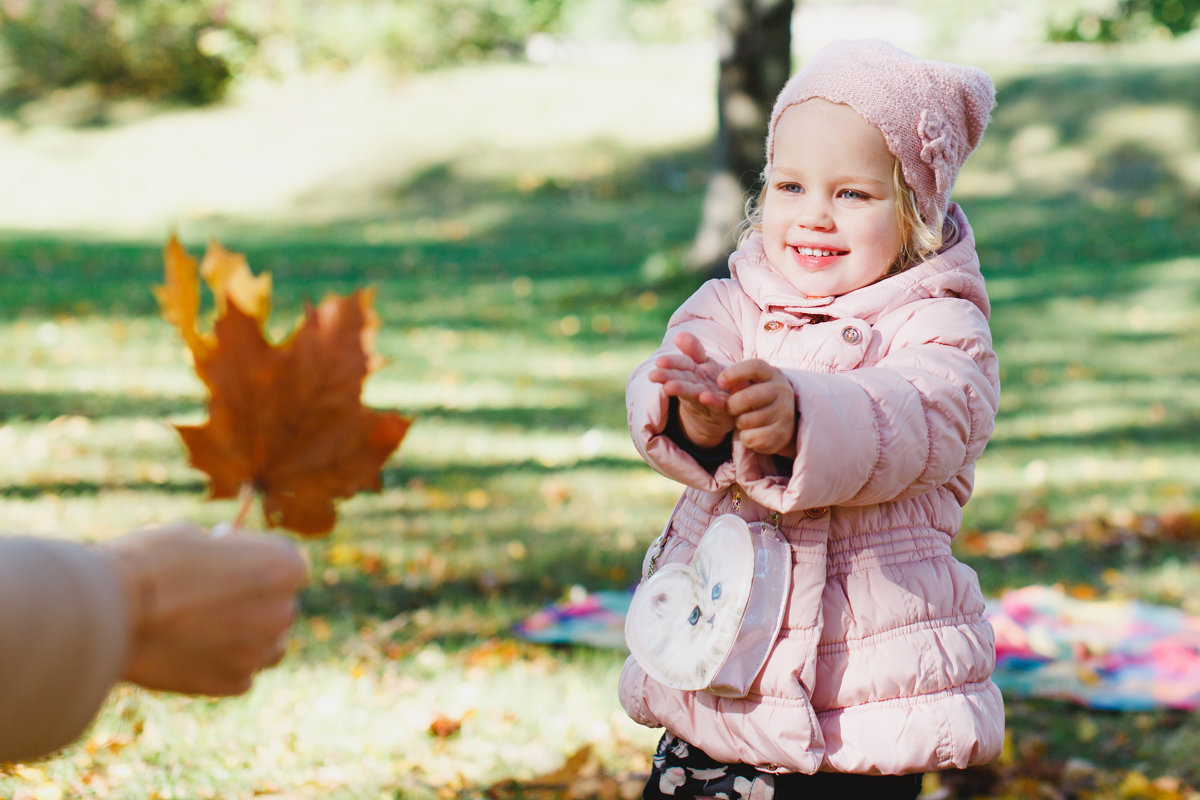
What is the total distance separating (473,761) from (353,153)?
15.5 metres

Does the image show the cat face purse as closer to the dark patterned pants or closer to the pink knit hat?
the dark patterned pants

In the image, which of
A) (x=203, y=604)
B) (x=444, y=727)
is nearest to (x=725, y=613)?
(x=203, y=604)

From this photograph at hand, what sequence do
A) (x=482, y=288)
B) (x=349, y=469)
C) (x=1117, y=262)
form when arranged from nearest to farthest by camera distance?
(x=349, y=469), (x=482, y=288), (x=1117, y=262)

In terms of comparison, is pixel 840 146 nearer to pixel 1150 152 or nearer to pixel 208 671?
pixel 208 671

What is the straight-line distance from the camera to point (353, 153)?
17359 millimetres

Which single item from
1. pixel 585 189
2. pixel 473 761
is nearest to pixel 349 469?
pixel 473 761

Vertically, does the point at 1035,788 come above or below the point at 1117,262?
above

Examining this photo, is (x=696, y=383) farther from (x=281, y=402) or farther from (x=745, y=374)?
(x=281, y=402)

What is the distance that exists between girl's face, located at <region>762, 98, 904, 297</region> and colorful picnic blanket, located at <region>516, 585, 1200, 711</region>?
2136mm

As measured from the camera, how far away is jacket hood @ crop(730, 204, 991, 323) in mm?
1888

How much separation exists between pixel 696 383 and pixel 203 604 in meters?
0.77

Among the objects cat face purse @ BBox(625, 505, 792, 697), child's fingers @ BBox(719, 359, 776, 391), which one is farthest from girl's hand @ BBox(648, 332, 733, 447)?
cat face purse @ BBox(625, 505, 792, 697)

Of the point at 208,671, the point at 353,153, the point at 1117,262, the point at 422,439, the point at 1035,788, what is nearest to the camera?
the point at 208,671

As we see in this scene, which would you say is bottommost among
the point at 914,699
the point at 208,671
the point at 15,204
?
the point at 15,204
